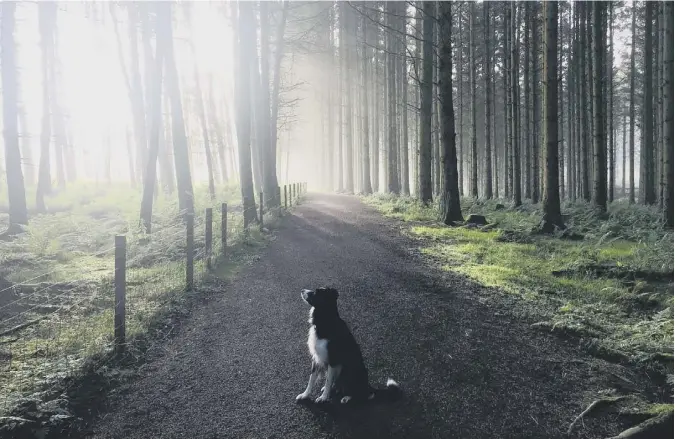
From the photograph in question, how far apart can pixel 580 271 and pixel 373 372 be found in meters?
5.05

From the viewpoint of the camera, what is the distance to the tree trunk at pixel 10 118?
52.7 ft

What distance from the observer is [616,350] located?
4953 mm

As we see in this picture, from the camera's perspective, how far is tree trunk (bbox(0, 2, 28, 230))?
16062 mm

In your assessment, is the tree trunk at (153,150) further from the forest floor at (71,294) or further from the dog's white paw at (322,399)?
the dog's white paw at (322,399)

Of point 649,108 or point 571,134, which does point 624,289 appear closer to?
point 649,108

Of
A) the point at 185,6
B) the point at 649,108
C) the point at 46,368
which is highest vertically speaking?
the point at 185,6

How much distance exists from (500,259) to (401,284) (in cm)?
250

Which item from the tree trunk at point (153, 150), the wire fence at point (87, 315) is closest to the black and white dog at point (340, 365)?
the wire fence at point (87, 315)

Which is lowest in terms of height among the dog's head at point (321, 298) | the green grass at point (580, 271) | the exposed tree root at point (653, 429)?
the exposed tree root at point (653, 429)

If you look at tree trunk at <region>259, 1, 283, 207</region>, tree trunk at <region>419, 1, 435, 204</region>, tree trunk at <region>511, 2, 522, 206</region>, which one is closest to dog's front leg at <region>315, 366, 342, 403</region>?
tree trunk at <region>419, 1, 435, 204</region>

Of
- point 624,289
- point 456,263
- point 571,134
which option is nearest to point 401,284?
point 456,263

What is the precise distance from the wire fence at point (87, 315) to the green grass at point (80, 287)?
0.05 feet

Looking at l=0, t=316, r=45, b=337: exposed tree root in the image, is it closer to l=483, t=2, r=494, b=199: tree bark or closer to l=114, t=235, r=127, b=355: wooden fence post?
l=114, t=235, r=127, b=355: wooden fence post

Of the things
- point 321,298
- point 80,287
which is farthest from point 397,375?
point 80,287
